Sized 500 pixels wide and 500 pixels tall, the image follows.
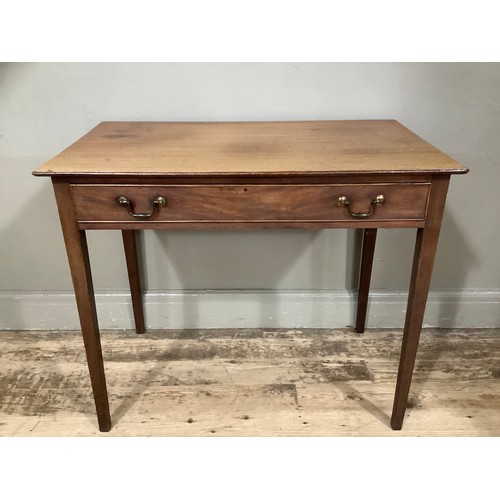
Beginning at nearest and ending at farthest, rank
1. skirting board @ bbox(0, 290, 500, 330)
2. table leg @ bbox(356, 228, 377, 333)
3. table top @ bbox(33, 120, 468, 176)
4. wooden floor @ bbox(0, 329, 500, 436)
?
table top @ bbox(33, 120, 468, 176), wooden floor @ bbox(0, 329, 500, 436), table leg @ bbox(356, 228, 377, 333), skirting board @ bbox(0, 290, 500, 330)

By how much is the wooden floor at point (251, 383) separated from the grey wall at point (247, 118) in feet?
0.93

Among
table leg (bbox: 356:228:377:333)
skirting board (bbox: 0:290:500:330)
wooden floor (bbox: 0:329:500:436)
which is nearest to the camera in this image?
wooden floor (bbox: 0:329:500:436)

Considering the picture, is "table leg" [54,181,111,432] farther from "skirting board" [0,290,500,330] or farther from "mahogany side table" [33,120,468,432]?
"skirting board" [0,290,500,330]

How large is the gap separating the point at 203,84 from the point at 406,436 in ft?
4.77

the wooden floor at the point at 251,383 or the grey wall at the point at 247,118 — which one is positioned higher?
the grey wall at the point at 247,118

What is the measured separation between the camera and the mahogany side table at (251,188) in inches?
48.6

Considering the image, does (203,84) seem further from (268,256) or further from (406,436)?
(406,436)

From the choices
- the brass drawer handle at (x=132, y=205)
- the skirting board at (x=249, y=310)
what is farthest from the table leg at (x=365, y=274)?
the brass drawer handle at (x=132, y=205)

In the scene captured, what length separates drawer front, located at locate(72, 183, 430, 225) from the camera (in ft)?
4.12

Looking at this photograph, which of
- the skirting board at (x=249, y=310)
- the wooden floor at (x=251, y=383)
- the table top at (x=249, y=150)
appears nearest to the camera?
the table top at (x=249, y=150)

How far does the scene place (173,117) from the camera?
1.77 meters

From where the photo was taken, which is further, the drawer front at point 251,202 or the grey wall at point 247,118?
the grey wall at point 247,118

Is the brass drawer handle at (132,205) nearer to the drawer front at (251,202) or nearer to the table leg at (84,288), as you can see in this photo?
the drawer front at (251,202)

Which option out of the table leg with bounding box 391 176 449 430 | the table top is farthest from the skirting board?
the table top
